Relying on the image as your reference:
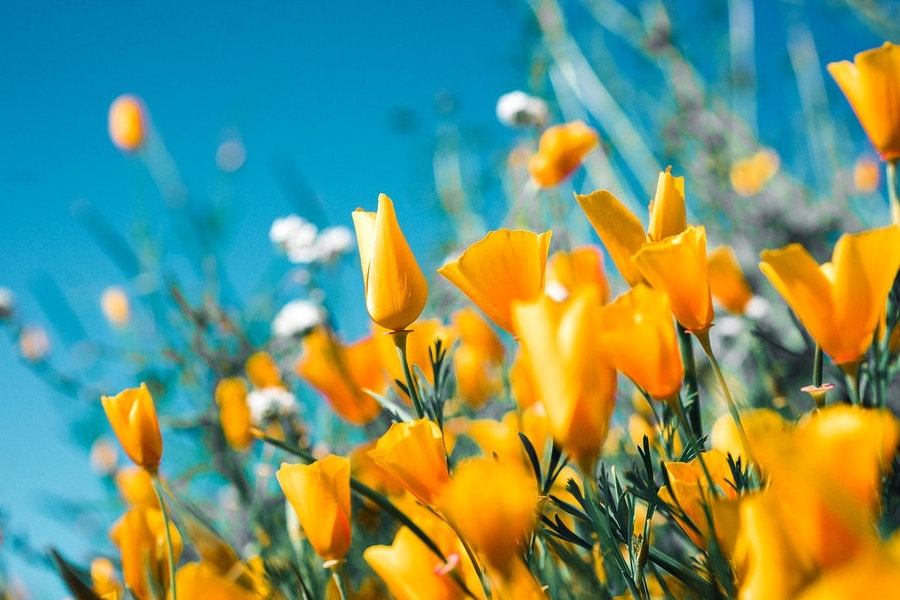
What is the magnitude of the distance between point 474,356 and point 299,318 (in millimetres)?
383

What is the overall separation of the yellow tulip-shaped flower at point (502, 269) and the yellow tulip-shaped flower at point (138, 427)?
0.25 m

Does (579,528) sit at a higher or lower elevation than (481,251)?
lower

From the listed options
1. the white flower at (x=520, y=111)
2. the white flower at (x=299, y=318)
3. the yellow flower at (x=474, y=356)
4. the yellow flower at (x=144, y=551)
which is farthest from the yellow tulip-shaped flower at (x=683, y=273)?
the white flower at (x=520, y=111)

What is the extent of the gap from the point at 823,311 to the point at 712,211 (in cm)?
157

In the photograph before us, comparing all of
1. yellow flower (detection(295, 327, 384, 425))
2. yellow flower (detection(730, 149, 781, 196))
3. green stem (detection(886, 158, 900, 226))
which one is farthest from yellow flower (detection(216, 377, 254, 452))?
yellow flower (detection(730, 149, 781, 196))

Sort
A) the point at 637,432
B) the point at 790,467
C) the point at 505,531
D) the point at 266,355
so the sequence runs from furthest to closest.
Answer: the point at 266,355
the point at 637,432
the point at 505,531
the point at 790,467

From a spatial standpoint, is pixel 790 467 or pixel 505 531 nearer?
pixel 790 467

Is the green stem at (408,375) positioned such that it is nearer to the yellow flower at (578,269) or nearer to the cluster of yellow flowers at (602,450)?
the cluster of yellow flowers at (602,450)

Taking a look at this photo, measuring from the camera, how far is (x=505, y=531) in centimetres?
35

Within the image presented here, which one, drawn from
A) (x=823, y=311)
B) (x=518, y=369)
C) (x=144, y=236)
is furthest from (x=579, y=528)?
(x=144, y=236)

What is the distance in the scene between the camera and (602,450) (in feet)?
1.62

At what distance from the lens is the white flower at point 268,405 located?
118 cm

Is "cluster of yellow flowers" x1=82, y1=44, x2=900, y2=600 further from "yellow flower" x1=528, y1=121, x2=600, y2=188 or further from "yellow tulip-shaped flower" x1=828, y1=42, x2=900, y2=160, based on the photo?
"yellow flower" x1=528, y1=121, x2=600, y2=188

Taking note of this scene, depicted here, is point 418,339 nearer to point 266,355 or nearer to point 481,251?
point 481,251
